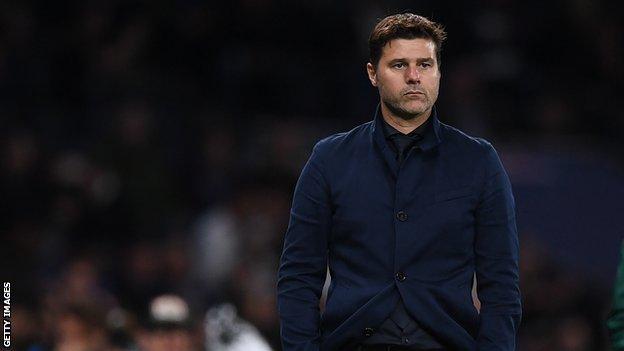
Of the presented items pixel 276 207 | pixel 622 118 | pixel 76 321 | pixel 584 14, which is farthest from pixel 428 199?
pixel 584 14

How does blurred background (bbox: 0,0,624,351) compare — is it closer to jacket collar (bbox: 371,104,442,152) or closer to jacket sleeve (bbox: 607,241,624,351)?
jacket collar (bbox: 371,104,442,152)

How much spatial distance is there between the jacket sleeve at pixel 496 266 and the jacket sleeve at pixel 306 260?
46 cm

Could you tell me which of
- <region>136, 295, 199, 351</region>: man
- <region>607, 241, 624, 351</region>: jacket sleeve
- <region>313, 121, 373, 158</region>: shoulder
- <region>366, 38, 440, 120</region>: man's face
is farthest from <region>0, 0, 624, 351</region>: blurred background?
Result: <region>607, 241, 624, 351</region>: jacket sleeve

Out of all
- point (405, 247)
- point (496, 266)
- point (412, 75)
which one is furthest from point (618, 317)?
point (412, 75)

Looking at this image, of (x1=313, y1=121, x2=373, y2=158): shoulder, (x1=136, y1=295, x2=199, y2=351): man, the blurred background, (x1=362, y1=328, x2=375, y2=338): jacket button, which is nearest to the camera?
(x1=362, y1=328, x2=375, y2=338): jacket button

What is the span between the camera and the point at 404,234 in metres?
4.28

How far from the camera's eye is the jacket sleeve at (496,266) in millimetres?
4250

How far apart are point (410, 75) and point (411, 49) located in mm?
85

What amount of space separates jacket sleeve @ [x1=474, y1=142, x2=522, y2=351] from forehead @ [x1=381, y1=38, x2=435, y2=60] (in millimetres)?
399

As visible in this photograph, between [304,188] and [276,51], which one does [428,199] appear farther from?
[276,51]

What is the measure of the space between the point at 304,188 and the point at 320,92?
23.8ft

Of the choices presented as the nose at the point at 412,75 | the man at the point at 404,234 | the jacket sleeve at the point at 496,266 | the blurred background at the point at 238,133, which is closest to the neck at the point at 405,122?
the man at the point at 404,234

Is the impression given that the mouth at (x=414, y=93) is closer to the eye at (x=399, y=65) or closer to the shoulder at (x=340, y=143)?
the eye at (x=399, y=65)

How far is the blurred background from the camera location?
976cm
